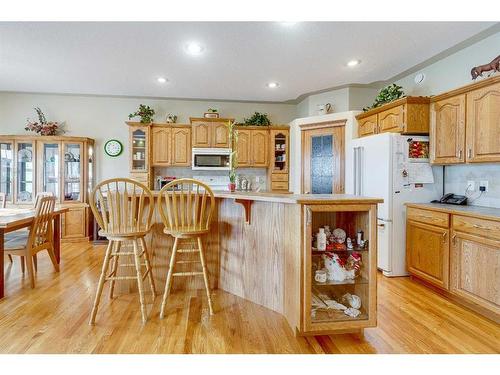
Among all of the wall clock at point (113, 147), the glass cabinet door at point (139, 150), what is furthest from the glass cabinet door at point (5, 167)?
the glass cabinet door at point (139, 150)

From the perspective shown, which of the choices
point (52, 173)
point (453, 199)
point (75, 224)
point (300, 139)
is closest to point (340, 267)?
point (453, 199)

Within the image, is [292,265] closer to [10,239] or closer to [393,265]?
[393,265]

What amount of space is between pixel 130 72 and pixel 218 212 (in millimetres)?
2625

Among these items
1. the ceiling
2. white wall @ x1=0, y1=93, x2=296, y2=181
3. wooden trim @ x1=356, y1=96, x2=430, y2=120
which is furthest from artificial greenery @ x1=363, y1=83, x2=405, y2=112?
white wall @ x1=0, y1=93, x2=296, y2=181

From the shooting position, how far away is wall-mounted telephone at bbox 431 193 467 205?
9.68 feet

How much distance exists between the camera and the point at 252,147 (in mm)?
5273

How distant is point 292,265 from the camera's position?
78.3 inches

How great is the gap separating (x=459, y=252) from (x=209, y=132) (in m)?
4.02

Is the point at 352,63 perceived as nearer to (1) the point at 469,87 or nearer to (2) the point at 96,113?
(1) the point at 469,87

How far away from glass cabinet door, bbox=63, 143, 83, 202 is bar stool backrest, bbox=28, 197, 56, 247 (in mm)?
1811

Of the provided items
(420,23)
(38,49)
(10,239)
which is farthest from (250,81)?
(10,239)

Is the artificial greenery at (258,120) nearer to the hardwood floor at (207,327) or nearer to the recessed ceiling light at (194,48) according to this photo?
the recessed ceiling light at (194,48)

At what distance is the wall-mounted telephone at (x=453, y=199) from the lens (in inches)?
116

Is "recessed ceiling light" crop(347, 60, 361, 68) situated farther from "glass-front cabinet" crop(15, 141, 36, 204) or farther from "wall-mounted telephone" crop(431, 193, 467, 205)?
"glass-front cabinet" crop(15, 141, 36, 204)
